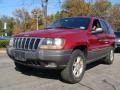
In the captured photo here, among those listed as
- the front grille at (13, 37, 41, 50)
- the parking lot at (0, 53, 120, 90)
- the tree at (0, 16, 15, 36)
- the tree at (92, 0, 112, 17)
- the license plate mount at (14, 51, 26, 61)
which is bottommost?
the tree at (0, 16, 15, 36)

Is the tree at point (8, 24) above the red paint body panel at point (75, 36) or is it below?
below

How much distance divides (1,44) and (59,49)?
52.7 ft

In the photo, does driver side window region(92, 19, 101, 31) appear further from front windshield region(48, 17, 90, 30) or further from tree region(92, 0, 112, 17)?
tree region(92, 0, 112, 17)

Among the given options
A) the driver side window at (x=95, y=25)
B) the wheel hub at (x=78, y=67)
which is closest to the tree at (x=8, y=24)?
the driver side window at (x=95, y=25)

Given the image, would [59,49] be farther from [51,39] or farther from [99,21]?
[99,21]

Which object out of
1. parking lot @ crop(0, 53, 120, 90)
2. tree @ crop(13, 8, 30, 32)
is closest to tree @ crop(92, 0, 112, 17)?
tree @ crop(13, 8, 30, 32)

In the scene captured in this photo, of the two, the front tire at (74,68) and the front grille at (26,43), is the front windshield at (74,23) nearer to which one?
the front tire at (74,68)

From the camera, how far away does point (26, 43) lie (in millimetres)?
7383

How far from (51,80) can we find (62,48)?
128cm

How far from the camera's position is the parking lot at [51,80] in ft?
23.1

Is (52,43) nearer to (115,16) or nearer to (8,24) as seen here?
(115,16)

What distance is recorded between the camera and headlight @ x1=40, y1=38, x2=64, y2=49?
6.93 meters

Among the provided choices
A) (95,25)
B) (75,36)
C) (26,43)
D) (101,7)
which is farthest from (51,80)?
(101,7)

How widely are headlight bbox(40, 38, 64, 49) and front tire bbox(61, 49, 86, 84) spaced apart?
0.50m
